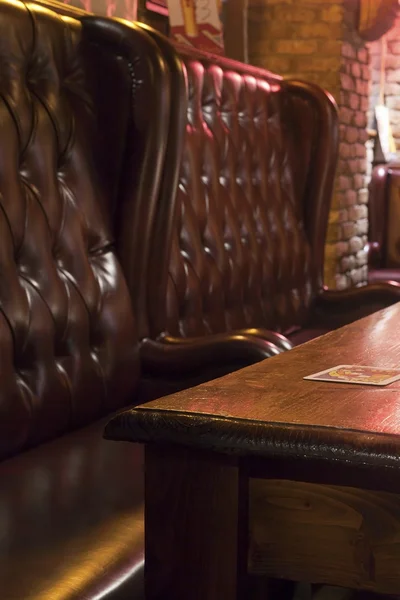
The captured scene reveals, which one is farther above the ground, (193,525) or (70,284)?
(70,284)

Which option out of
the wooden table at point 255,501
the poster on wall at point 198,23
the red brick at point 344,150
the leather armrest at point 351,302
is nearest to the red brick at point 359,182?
the red brick at point 344,150

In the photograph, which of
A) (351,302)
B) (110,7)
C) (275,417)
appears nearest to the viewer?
(275,417)

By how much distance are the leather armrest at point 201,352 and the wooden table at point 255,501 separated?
2.79 ft

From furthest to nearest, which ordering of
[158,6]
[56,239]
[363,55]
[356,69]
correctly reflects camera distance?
[363,55]
[356,69]
[158,6]
[56,239]

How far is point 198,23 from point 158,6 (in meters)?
0.33

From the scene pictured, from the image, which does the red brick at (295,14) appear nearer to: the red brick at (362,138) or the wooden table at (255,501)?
the red brick at (362,138)

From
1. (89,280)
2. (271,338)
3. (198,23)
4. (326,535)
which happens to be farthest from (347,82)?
(326,535)

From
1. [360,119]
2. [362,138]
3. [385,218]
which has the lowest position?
[385,218]

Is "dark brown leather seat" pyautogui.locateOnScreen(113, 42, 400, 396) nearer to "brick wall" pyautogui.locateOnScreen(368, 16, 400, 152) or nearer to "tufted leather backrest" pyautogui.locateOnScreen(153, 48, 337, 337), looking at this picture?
"tufted leather backrest" pyautogui.locateOnScreen(153, 48, 337, 337)

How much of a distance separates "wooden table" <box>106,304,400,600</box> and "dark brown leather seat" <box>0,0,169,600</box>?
0.51 feet

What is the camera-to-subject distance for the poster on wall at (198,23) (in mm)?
3541

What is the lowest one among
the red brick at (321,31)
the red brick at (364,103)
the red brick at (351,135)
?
the red brick at (351,135)

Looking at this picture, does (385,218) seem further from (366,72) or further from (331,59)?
(331,59)

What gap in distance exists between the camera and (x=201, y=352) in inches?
76.8
